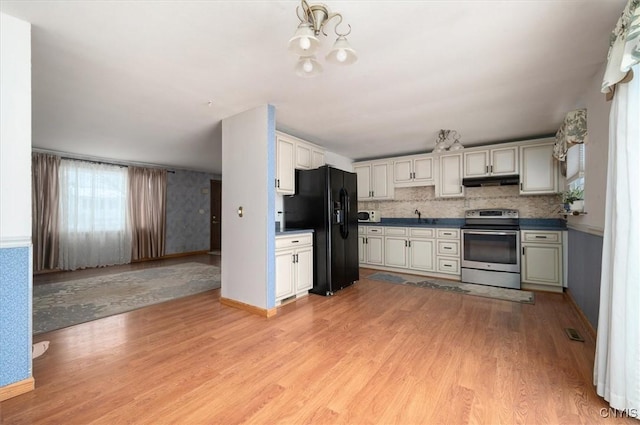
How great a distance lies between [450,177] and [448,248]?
4.14 feet

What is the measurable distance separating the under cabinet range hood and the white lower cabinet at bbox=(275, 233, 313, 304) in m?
2.92

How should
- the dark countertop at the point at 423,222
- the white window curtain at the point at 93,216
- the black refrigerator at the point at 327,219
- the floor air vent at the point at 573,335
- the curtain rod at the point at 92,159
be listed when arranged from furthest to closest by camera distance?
the white window curtain at the point at 93,216 < the curtain rod at the point at 92,159 < the dark countertop at the point at 423,222 < the black refrigerator at the point at 327,219 < the floor air vent at the point at 573,335

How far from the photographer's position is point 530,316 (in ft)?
9.47

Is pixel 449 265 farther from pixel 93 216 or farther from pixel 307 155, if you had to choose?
pixel 93 216

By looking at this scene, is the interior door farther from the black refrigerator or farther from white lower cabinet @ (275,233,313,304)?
white lower cabinet @ (275,233,313,304)

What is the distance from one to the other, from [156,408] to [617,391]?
2583mm

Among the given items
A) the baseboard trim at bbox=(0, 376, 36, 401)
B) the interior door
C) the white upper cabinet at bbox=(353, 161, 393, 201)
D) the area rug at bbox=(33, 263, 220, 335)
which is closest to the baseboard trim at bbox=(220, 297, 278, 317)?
the area rug at bbox=(33, 263, 220, 335)

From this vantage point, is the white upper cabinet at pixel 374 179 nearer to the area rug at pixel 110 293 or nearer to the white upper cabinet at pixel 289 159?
the white upper cabinet at pixel 289 159

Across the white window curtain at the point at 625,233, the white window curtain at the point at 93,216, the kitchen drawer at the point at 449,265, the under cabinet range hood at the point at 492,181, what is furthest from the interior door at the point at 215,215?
the white window curtain at the point at 625,233

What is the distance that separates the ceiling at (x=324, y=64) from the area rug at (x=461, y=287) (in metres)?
2.34

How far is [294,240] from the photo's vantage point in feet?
11.2

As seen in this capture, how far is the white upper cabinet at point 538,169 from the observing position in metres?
3.93

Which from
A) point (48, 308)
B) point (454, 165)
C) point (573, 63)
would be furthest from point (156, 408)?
point (454, 165)

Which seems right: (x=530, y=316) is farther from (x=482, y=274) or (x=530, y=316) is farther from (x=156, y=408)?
(x=156, y=408)
